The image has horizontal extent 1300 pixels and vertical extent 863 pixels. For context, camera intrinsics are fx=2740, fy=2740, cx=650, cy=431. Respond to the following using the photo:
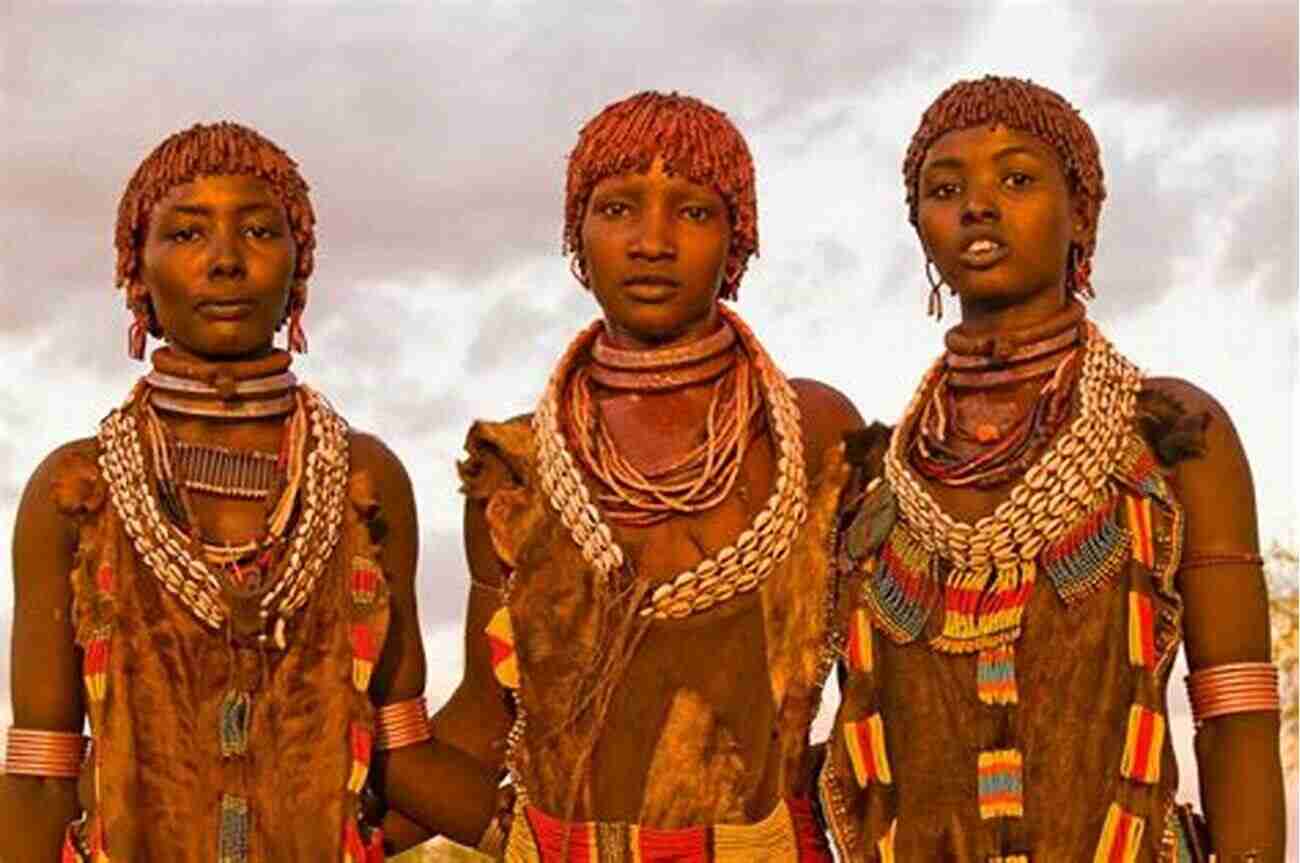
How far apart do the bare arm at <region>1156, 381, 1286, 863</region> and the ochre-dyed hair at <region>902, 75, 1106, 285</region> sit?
→ 2.04ft

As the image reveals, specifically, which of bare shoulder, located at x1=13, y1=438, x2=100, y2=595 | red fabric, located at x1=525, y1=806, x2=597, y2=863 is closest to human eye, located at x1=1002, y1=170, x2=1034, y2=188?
red fabric, located at x1=525, y1=806, x2=597, y2=863

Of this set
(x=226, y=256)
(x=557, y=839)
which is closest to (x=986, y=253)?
(x=557, y=839)

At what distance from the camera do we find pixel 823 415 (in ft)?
24.4

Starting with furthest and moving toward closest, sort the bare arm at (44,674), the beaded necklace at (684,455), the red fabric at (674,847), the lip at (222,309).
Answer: the bare arm at (44,674)
the lip at (222,309)
the beaded necklace at (684,455)
the red fabric at (674,847)

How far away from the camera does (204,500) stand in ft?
24.7

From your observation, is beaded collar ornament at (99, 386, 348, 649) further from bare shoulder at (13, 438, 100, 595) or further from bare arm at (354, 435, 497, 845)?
bare arm at (354, 435, 497, 845)

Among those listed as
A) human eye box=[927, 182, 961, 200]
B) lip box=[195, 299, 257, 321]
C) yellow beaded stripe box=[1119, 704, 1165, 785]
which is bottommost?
yellow beaded stripe box=[1119, 704, 1165, 785]

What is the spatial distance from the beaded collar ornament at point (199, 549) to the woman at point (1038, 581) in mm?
1500

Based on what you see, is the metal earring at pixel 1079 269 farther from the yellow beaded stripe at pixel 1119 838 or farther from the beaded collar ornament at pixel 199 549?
the beaded collar ornament at pixel 199 549

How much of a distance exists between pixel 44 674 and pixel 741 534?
6.63ft

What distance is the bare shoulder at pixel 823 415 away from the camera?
7.39 metres

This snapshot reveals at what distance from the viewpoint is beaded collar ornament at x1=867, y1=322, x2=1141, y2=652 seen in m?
6.84

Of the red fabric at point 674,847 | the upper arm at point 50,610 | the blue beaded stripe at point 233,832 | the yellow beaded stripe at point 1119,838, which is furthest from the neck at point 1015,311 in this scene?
the upper arm at point 50,610

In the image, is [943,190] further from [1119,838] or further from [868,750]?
[1119,838]
